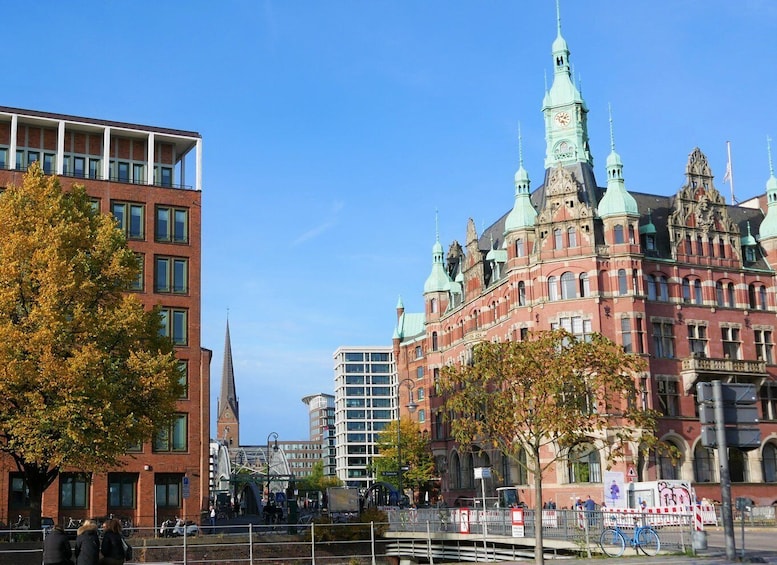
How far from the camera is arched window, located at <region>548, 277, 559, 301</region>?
229 ft

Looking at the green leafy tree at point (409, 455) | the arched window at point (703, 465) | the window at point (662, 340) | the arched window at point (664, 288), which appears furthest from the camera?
the green leafy tree at point (409, 455)

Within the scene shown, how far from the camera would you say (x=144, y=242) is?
65.5 meters

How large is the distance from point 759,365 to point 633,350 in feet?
34.0

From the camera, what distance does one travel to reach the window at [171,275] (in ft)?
216

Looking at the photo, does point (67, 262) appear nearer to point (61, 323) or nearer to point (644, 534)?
point (61, 323)

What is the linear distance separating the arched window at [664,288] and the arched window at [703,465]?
10.7 m

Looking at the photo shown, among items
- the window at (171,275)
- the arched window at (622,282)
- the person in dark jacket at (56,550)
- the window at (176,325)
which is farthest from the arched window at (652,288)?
the person in dark jacket at (56,550)

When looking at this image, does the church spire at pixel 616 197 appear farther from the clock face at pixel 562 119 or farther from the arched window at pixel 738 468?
the arched window at pixel 738 468

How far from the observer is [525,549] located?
128 ft

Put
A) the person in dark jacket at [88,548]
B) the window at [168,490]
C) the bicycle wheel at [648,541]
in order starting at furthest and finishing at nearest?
the window at [168,490], the bicycle wheel at [648,541], the person in dark jacket at [88,548]

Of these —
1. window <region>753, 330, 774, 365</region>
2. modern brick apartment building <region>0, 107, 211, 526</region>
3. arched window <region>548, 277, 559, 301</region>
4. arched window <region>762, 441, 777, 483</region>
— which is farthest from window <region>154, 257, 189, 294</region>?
arched window <region>762, 441, 777, 483</region>

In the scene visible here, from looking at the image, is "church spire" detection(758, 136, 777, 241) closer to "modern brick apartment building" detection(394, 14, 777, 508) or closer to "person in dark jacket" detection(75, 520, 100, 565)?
"modern brick apartment building" detection(394, 14, 777, 508)

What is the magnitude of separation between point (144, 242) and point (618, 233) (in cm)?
3312

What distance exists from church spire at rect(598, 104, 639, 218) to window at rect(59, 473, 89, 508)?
39.9m
